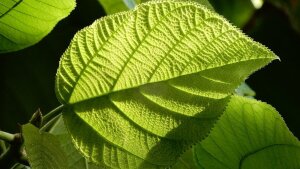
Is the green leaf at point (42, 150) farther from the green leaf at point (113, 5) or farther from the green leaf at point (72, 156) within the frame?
the green leaf at point (113, 5)

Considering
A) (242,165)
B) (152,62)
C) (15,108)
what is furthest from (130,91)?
(15,108)

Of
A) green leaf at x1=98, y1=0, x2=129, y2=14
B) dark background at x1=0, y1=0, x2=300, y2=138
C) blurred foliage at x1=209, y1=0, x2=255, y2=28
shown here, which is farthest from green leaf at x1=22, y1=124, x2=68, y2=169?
blurred foliage at x1=209, y1=0, x2=255, y2=28

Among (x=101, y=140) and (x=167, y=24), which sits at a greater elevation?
(x=167, y=24)

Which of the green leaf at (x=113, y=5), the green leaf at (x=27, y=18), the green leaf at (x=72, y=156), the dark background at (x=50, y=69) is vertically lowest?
the dark background at (x=50, y=69)

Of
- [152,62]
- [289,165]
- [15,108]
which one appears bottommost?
[15,108]

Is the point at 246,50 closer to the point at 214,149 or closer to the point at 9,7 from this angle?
the point at 214,149

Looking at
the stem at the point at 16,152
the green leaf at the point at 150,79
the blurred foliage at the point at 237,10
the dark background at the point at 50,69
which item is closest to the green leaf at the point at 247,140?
the green leaf at the point at 150,79

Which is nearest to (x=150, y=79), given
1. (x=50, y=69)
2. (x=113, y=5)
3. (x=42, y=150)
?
(x=42, y=150)
